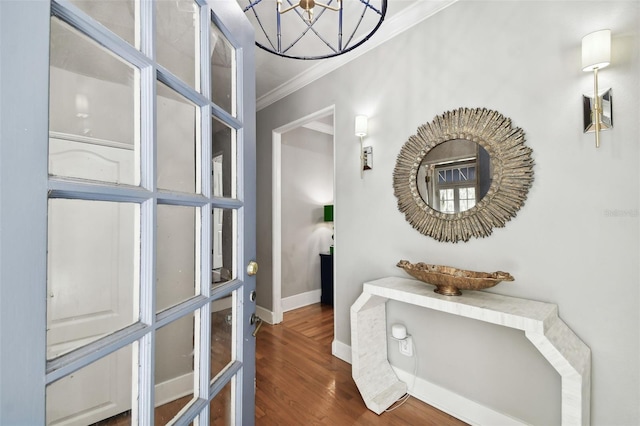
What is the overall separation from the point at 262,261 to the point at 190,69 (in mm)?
2869

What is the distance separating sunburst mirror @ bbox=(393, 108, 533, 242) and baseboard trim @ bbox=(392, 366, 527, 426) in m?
1.00

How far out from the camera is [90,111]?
0.59m

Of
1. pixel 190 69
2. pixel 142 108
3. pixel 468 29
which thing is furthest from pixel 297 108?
pixel 142 108

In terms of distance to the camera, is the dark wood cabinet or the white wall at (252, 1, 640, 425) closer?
the white wall at (252, 1, 640, 425)

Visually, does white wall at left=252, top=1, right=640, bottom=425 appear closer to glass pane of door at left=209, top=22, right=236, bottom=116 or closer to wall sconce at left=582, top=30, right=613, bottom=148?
wall sconce at left=582, top=30, right=613, bottom=148

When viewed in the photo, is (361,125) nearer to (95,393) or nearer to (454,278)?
(454,278)

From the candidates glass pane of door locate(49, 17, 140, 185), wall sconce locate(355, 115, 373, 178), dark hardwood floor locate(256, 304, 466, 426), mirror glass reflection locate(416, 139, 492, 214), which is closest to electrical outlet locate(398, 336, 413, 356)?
dark hardwood floor locate(256, 304, 466, 426)

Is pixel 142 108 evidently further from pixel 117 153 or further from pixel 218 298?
pixel 218 298

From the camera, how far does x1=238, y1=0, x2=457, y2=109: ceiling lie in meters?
1.92

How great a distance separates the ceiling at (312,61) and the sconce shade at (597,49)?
2.84 ft

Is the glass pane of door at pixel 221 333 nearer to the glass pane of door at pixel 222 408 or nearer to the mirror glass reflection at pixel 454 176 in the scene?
the glass pane of door at pixel 222 408

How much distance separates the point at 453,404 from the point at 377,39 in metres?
2.64

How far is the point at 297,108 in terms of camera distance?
305 cm

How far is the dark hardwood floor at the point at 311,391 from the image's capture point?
1.75 metres
